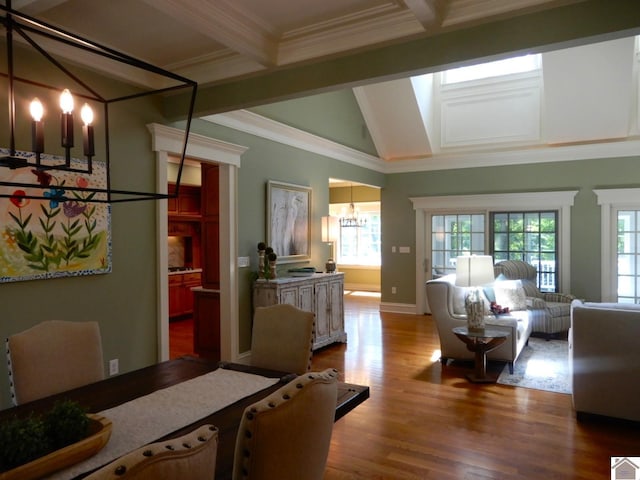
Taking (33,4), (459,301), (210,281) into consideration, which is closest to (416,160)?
(459,301)

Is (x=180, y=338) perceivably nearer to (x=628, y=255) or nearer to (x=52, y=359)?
(x=52, y=359)

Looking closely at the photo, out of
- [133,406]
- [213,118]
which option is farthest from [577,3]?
[213,118]

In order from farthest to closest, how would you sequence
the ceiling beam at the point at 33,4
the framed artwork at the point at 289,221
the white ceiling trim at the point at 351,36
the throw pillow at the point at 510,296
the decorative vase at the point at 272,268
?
the throw pillow at the point at 510,296 → the framed artwork at the point at 289,221 → the decorative vase at the point at 272,268 → the white ceiling trim at the point at 351,36 → the ceiling beam at the point at 33,4

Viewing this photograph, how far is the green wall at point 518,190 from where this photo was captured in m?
6.87

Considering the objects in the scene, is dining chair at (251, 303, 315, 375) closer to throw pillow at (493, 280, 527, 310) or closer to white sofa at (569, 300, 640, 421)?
white sofa at (569, 300, 640, 421)

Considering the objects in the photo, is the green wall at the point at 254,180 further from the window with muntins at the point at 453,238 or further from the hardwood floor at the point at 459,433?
the window with muntins at the point at 453,238

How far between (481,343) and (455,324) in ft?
2.03

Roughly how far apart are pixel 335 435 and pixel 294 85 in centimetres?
260

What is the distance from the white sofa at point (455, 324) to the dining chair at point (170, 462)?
4.32m

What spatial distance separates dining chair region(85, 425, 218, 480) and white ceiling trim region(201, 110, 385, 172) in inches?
154

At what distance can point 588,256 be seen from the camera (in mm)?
6949

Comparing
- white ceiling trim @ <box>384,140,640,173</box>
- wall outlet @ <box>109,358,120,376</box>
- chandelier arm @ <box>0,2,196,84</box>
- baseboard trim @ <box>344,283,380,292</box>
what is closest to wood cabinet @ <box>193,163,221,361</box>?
wall outlet @ <box>109,358,120,376</box>

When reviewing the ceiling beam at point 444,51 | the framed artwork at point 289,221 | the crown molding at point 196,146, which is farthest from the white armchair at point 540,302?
the ceiling beam at point 444,51

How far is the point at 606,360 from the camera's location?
3434mm
